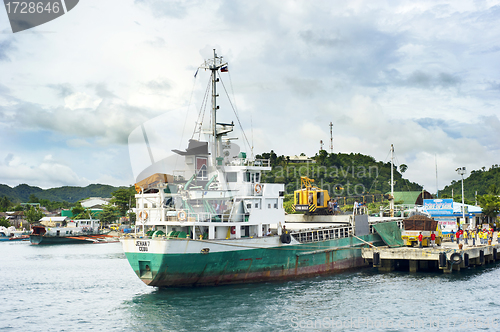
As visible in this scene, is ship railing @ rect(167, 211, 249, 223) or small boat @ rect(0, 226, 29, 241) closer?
ship railing @ rect(167, 211, 249, 223)

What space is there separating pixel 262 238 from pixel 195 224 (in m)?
5.39

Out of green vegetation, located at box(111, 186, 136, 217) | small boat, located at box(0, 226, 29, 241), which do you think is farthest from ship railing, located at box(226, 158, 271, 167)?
small boat, located at box(0, 226, 29, 241)

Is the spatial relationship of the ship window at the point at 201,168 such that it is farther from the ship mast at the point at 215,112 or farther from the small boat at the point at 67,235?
the small boat at the point at 67,235

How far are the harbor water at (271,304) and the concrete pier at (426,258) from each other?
977 millimetres

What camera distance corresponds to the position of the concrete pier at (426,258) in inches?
1399

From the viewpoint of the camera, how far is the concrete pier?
117 ft

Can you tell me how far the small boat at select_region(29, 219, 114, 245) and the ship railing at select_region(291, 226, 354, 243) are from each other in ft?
199

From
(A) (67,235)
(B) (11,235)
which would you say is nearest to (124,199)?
(A) (67,235)

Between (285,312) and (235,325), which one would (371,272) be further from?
(235,325)

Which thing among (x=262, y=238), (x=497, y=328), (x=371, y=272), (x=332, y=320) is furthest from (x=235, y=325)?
(x=371, y=272)

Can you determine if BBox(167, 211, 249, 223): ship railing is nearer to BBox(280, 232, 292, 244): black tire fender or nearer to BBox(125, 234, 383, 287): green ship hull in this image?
BBox(125, 234, 383, 287): green ship hull

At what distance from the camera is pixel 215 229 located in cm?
3070

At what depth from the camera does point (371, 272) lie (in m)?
37.8

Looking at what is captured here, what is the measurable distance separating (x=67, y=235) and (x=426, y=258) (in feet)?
251
